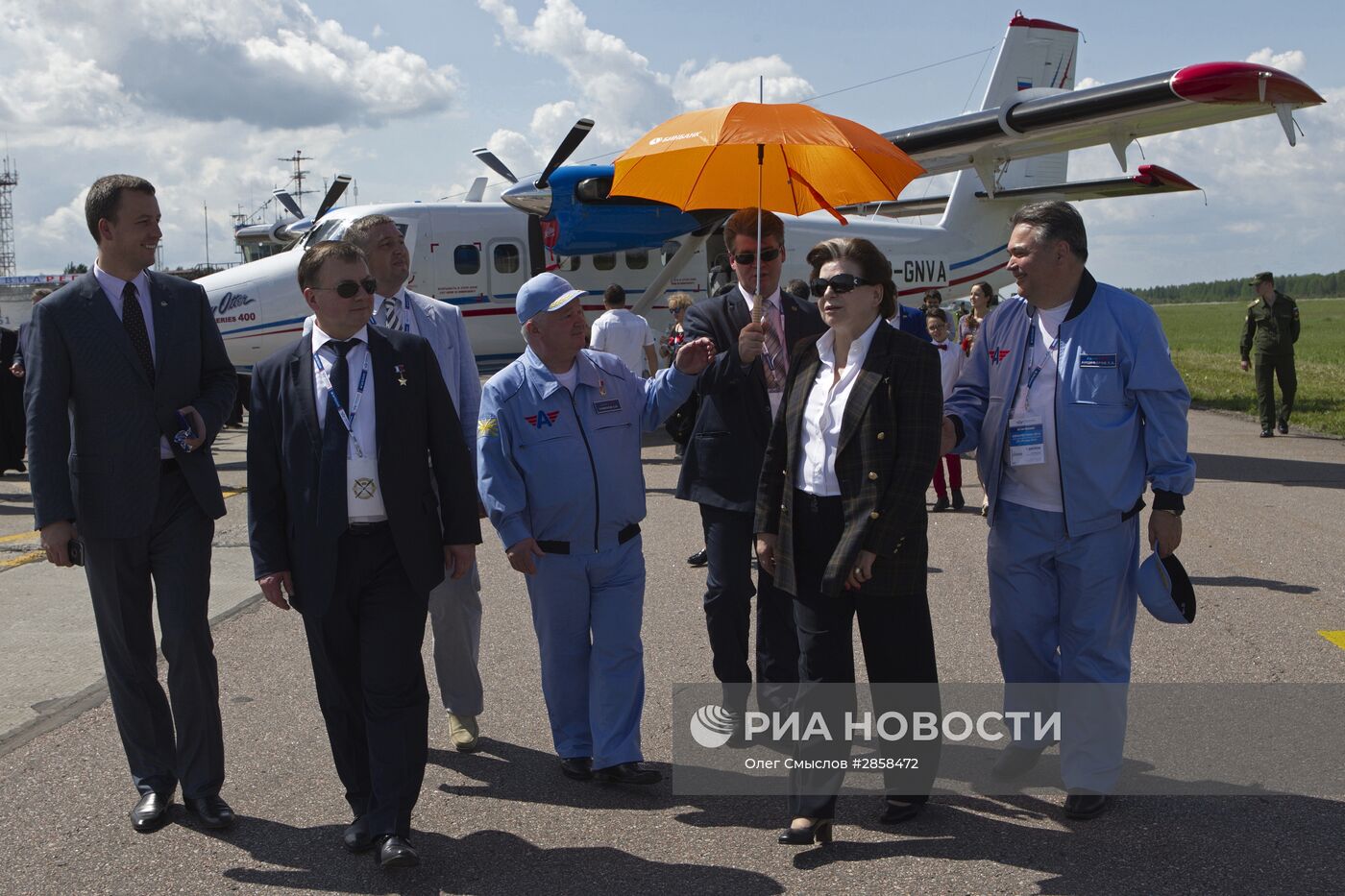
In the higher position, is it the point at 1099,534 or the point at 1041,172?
the point at 1041,172

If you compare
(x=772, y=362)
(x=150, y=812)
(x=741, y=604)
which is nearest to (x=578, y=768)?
(x=741, y=604)

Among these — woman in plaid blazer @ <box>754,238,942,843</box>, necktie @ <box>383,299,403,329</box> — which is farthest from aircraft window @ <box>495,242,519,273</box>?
woman in plaid blazer @ <box>754,238,942,843</box>

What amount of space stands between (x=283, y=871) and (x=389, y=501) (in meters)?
1.22

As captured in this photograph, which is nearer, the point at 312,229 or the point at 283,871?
the point at 283,871

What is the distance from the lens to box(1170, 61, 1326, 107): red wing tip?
38.6 feet

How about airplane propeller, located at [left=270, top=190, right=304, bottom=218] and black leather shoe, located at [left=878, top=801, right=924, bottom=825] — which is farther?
airplane propeller, located at [left=270, top=190, right=304, bottom=218]

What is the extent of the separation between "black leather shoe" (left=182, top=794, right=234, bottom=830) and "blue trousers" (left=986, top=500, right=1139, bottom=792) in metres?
2.84

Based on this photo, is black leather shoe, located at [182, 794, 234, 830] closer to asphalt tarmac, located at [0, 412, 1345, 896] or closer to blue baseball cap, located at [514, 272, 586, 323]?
asphalt tarmac, located at [0, 412, 1345, 896]

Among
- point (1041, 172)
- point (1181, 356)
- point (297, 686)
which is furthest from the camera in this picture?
point (1181, 356)

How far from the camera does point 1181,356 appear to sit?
39.5m

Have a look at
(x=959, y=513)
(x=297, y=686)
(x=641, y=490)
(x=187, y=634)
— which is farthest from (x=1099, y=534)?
(x=959, y=513)

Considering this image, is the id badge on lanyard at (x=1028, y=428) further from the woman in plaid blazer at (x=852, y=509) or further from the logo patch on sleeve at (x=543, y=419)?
the logo patch on sleeve at (x=543, y=419)

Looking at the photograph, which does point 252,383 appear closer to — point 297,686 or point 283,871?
point 283,871

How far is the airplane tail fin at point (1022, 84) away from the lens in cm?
2132
